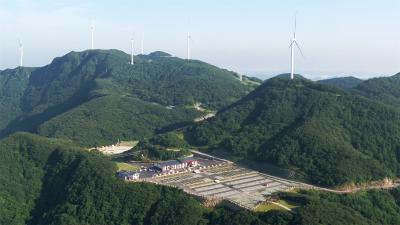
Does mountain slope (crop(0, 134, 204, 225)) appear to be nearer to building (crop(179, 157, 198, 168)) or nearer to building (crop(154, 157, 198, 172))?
building (crop(154, 157, 198, 172))

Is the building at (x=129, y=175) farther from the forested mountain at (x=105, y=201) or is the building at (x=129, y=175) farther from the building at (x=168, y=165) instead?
the building at (x=168, y=165)

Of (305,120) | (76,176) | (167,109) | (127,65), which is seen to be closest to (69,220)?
(76,176)

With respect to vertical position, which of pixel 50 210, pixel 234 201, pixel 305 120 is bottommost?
pixel 50 210

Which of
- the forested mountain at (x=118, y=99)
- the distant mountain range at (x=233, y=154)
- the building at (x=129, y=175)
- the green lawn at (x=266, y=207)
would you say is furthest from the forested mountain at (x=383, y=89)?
the building at (x=129, y=175)

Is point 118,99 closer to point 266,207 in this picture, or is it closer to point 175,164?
point 175,164

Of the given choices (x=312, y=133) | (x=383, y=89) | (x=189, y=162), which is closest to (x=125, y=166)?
(x=189, y=162)

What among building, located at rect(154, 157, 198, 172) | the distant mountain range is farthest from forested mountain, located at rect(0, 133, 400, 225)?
building, located at rect(154, 157, 198, 172)

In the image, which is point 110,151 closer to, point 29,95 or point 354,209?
point 354,209
